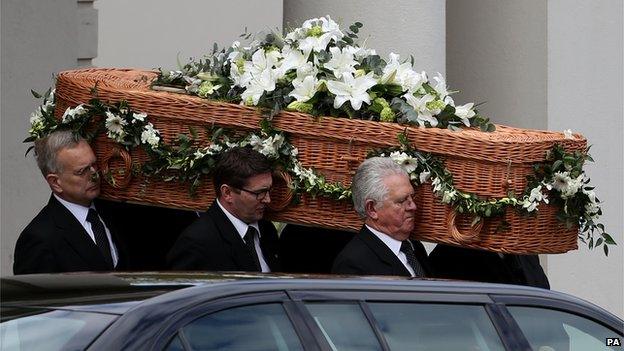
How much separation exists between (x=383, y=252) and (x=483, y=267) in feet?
2.37

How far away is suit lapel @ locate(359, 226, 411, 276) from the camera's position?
249 inches

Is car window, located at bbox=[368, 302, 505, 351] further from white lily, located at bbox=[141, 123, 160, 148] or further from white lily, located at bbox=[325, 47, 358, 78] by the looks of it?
white lily, located at bbox=[141, 123, 160, 148]

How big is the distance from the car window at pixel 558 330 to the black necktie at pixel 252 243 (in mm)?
1959

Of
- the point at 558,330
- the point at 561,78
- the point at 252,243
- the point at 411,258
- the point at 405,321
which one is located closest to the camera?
the point at 405,321

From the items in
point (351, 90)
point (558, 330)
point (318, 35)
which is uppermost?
point (318, 35)

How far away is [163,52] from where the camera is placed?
1060 cm

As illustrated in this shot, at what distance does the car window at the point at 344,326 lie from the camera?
423 centimetres

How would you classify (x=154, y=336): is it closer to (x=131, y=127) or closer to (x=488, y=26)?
(x=131, y=127)

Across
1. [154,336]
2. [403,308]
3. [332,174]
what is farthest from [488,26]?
[154,336]

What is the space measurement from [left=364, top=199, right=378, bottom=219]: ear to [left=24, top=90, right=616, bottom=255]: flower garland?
18cm

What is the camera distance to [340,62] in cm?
665

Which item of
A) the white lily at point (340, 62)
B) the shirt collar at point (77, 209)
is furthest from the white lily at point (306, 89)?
the shirt collar at point (77, 209)

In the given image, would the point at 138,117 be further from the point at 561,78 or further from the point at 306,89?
the point at 561,78

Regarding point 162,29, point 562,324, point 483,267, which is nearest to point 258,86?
point 483,267
